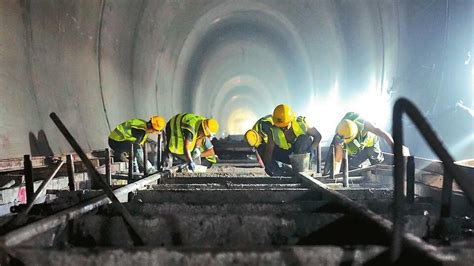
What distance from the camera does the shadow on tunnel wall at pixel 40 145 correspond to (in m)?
4.82

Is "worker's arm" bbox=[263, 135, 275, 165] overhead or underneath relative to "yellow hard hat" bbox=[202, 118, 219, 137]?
underneath

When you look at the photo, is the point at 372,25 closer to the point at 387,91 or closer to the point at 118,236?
the point at 387,91

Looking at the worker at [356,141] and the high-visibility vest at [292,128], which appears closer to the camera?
the worker at [356,141]

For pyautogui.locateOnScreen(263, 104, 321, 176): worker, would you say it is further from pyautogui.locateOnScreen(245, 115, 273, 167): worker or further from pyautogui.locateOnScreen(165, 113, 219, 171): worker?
pyautogui.locateOnScreen(165, 113, 219, 171): worker

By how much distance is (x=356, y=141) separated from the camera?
5.91 m

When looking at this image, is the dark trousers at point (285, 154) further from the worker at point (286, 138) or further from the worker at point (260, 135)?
the worker at point (260, 135)

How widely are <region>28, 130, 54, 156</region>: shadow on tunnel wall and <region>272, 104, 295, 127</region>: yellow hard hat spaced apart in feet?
9.21

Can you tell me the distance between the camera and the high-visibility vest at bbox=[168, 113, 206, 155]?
6.59 metres

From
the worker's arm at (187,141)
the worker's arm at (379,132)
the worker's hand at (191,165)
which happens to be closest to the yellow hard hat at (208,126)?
the worker's arm at (187,141)

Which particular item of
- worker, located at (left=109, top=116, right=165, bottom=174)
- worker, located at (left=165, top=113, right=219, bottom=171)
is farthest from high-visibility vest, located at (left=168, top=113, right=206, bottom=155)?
worker, located at (left=109, top=116, right=165, bottom=174)

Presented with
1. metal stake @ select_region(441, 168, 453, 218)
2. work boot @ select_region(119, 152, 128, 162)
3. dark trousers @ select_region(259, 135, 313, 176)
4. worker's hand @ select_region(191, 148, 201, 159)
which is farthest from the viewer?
worker's hand @ select_region(191, 148, 201, 159)

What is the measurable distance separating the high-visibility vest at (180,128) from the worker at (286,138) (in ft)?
4.04

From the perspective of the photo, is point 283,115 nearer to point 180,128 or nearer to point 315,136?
point 315,136

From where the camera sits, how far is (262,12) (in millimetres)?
9633
